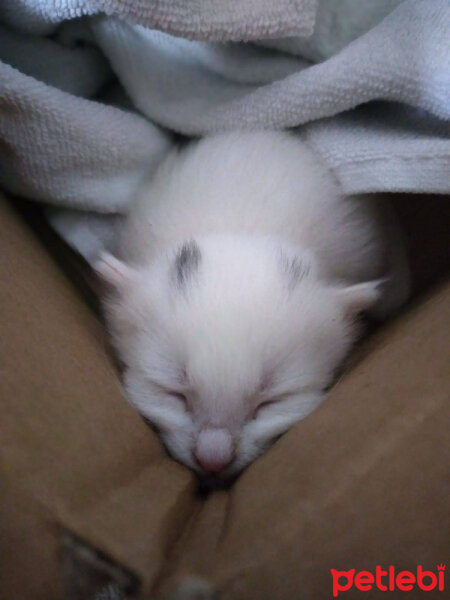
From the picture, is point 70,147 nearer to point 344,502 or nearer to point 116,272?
point 116,272

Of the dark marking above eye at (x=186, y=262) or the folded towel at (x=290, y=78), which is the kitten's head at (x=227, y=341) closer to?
the dark marking above eye at (x=186, y=262)

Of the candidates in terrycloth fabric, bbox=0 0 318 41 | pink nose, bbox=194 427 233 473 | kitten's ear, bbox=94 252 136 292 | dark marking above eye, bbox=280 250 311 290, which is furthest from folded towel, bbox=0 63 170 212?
pink nose, bbox=194 427 233 473

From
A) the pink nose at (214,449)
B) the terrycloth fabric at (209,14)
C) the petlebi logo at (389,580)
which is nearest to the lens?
the petlebi logo at (389,580)

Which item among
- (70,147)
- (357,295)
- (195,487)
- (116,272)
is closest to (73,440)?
(195,487)

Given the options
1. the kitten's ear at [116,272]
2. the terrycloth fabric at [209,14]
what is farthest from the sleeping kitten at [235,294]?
the terrycloth fabric at [209,14]

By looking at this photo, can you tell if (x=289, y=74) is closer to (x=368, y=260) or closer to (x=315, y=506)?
(x=368, y=260)

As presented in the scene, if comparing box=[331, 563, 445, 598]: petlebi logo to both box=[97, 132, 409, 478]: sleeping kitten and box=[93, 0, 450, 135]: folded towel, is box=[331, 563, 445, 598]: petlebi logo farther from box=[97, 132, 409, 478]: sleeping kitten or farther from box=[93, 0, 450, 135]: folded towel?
box=[93, 0, 450, 135]: folded towel

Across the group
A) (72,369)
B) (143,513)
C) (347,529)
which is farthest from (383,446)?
(72,369)
